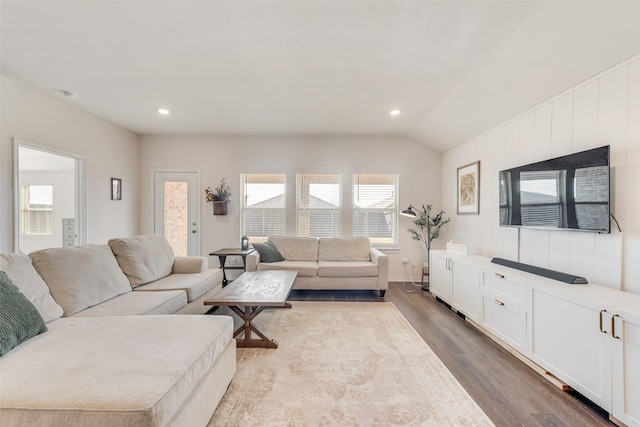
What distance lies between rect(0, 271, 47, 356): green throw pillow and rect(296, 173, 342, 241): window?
144 inches

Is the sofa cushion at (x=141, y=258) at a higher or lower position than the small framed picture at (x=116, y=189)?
lower

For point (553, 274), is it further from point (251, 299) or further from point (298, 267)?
point (298, 267)

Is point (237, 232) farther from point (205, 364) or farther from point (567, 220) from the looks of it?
point (567, 220)

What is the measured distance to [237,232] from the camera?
16.3ft

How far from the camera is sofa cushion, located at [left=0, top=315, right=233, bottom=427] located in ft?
3.40

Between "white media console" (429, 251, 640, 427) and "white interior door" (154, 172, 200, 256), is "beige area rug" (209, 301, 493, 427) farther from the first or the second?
"white interior door" (154, 172, 200, 256)

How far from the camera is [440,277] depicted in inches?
147

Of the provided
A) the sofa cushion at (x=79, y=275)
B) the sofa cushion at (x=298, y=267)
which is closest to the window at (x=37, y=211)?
the sofa cushion at (x=79, y=275)

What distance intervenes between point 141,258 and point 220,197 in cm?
208

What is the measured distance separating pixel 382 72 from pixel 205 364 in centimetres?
275

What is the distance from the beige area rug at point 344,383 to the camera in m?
1.62

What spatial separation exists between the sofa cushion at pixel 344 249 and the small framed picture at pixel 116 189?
3.32 metres

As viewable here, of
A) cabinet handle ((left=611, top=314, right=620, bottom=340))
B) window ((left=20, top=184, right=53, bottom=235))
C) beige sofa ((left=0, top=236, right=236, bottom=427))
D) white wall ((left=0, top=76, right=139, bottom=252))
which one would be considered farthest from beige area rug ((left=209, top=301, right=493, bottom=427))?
window ((left=20, top=184, right=53, bottom=235))

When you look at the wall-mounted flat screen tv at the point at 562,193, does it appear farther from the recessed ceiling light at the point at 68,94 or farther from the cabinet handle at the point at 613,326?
the recessed ceiling light at the point at 68,94
